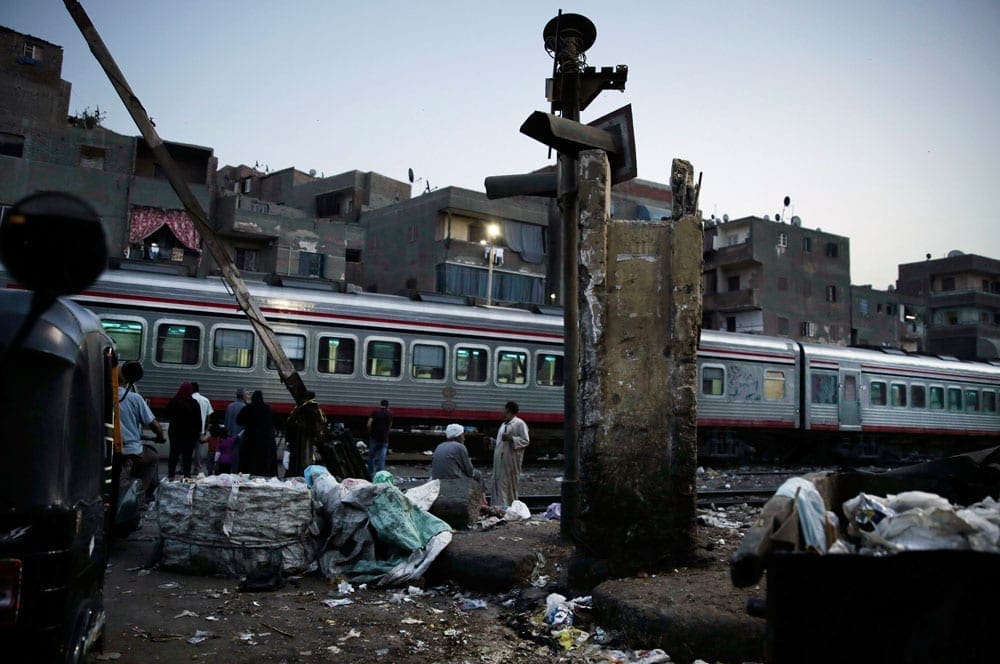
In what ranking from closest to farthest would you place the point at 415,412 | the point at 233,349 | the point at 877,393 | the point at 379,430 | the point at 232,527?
the point at 232,527
the point at 379,430
the point at 233,349
the point at 415,412
the point at 877,393

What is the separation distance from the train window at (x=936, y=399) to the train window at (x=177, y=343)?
22.0 meters

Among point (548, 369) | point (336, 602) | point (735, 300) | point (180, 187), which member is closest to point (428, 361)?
point (548, 369)

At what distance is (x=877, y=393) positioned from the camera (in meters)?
22.9

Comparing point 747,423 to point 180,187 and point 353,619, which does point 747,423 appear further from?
point 353,619

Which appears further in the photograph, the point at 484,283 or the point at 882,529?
the point at 484,283

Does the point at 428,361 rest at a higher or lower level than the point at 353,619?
higher

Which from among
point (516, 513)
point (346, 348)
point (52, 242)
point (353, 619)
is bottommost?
point (353, 619)

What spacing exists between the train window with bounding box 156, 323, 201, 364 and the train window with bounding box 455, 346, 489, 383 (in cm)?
524

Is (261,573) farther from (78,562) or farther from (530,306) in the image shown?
(530,306)

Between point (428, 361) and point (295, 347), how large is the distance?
278cm

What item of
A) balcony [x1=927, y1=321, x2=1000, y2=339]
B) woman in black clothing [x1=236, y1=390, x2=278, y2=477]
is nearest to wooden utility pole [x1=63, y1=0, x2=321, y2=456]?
woman in black clothing [x1=236, y1=390, x2=278, y2=477]

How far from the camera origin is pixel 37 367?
267cm

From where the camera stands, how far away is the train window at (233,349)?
14.2 meters

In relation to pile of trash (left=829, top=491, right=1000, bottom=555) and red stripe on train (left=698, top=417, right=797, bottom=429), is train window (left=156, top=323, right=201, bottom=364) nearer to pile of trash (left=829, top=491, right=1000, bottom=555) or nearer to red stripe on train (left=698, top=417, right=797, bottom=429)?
red stripe on train (left=698, top=417, right=797, bottom=429)
